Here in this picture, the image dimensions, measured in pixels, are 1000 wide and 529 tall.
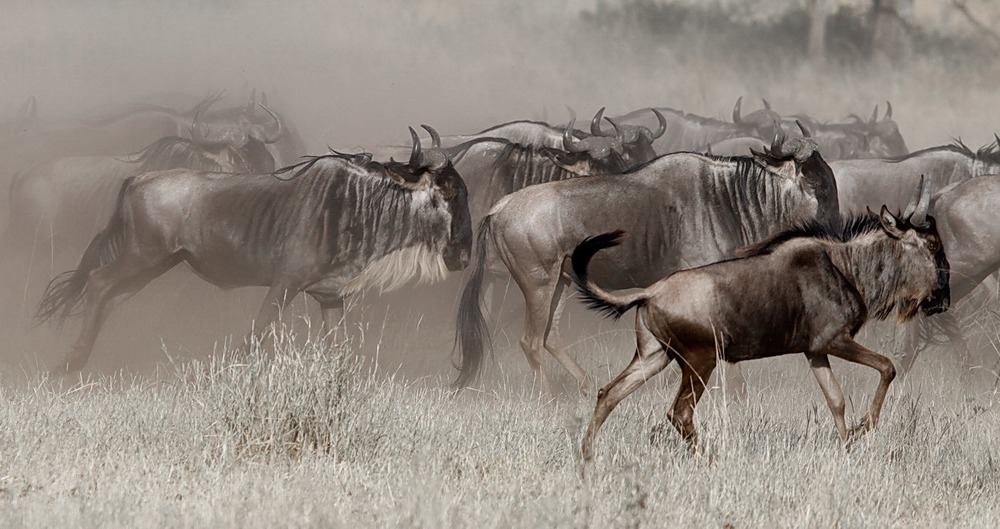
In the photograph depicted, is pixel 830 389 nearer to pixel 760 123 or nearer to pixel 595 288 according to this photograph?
pixel 595 288

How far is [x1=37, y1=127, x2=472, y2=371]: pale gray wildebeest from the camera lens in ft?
26.5

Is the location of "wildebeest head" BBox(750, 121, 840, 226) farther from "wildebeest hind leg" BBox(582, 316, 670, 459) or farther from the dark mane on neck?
"wildebeest hind leg" BBox(582, 316, 670, 459)

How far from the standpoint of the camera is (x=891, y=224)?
522cm

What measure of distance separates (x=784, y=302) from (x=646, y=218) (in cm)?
252

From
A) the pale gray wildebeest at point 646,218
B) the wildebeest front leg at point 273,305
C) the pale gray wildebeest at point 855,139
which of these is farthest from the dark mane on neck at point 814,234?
the pale gray wildebeest at point 855,139

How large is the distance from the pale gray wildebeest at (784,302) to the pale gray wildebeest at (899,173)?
17.2 feet

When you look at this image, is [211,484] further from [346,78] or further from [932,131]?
[932,131]

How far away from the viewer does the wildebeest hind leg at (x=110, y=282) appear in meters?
8.28

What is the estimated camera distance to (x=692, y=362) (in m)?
4.82

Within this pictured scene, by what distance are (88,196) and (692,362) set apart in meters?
8.03

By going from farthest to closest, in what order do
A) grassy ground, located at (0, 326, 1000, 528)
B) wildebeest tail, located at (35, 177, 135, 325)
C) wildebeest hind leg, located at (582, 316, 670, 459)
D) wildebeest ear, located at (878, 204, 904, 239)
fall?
wildebeest tail, located at (35, 177, 135, 325) → wildebeest ear, located at (878, 204, 904, 239) → wildebeest hind leg, located at (582, 316, 670, 459) → grassy ground, located at (0, 326, 1000, 528)

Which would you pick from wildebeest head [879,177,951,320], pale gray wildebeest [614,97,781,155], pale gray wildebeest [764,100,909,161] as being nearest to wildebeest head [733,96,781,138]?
pale gray wildebeest [614,97,781,155]

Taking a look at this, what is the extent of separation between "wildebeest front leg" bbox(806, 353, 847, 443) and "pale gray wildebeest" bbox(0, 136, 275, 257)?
6.99 m

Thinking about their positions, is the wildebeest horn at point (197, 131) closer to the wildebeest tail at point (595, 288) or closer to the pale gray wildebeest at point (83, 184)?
the pale gray wildebeest at point (83, 184)
